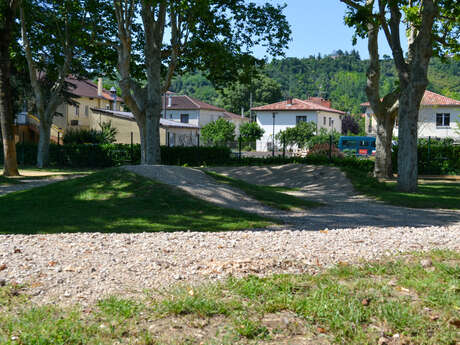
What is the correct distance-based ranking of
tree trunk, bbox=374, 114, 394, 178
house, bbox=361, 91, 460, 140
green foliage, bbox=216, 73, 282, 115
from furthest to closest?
green foliage, bbox=216, 73, 282, 115 → house, bbox=361, 91, 460, 140 → tree trunk, bbox=374, 114, 394, 178

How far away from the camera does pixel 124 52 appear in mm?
20922

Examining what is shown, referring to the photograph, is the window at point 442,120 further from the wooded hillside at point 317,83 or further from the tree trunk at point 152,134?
the tree trunk at point 152,134

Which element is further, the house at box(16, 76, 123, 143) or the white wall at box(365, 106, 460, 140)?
the white wall at box(365, 106, 460, 140)

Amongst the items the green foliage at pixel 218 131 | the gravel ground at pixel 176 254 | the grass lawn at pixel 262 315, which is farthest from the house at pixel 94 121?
the grass lawn at pixel 262 315

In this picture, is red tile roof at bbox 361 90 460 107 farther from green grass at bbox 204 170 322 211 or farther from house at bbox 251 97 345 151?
green grass at bbox 204 170 322 211

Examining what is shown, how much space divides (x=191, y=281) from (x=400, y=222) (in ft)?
21.7

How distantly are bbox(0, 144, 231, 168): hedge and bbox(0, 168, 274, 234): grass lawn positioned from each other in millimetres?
16139

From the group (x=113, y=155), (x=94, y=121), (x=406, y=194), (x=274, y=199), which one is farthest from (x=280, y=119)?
(x=274, y=199)

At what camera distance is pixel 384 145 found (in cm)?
Answer: 2200

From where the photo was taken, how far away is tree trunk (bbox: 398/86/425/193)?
53.7 feet

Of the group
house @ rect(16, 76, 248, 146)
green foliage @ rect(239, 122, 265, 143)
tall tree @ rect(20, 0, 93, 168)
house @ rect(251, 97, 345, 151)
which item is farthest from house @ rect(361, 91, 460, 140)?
tall tree @ rect(20, 0, 93, 168)

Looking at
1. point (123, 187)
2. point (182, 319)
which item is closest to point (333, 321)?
point (182, 319)

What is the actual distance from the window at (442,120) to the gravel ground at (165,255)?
53.3 meters

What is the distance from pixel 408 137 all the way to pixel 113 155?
18.5 meters
